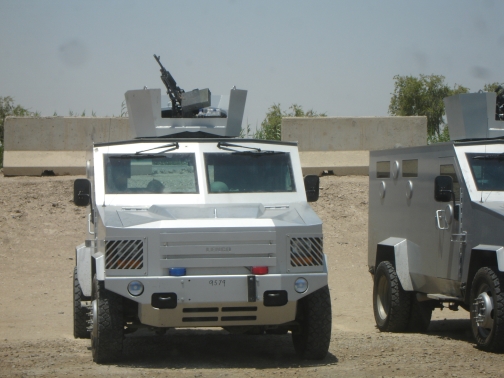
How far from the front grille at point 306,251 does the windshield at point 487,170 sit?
2.52 metres

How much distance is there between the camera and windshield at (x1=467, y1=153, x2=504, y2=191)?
9.19 metres

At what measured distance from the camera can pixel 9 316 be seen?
12930 millimetres

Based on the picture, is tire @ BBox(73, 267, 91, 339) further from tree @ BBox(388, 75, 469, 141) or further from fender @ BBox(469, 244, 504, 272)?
tree @ BBox(388, 75, 469, 141)

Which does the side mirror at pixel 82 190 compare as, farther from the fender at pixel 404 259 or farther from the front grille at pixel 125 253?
the fender at pixel 404 259

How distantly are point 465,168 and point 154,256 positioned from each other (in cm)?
388

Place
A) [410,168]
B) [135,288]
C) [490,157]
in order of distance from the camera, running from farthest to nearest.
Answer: [410,168], [490,157], [135,288]

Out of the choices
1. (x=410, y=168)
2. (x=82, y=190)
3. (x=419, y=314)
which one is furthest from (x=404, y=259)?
(x=82, y=190)

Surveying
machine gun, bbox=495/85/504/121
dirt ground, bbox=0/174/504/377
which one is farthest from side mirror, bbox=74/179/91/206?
machine gun, bbox=495/85/504/121

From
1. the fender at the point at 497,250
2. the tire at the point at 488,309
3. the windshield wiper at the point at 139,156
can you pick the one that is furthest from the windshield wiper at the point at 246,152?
the tire at the point at 488,309

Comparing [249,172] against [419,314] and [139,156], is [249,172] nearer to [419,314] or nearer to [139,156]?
[139,156]

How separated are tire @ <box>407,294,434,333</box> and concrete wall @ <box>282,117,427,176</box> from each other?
350 inches

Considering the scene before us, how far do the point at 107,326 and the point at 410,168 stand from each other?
16.0ft

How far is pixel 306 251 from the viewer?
25.0ft

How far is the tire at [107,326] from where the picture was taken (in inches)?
297
